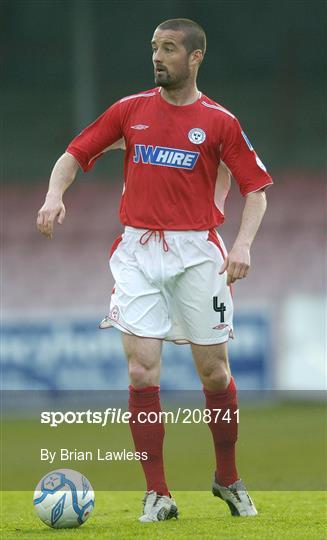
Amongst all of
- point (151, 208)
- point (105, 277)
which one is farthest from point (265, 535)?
point (105, 277)

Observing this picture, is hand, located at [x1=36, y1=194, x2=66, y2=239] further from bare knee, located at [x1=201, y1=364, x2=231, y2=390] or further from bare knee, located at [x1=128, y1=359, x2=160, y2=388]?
bare knee, located at [x1=201, y1=364, x2=231, y2=390]

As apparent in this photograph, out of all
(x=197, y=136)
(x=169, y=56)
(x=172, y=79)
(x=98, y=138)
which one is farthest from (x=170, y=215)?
(x=169, y=56)

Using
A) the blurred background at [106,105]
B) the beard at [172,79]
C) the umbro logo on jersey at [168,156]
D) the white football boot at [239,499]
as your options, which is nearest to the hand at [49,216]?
the umbro logo on jersey at [168,156]

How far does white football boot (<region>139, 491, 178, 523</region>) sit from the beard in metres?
2.01

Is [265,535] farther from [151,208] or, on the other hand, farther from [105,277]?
[105,277]

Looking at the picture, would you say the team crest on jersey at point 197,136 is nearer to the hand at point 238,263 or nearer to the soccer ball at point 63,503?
the hand at point 238,263

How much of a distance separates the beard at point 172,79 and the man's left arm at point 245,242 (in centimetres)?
66

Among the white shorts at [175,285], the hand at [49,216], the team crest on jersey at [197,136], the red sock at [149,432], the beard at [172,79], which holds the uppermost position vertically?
the beard at [172,79]

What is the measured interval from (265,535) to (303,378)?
9850 mm

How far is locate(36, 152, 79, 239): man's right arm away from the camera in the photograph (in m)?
5.79

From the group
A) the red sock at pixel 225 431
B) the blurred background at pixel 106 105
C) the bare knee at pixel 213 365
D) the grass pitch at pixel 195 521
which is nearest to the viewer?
the grass pitch at pixel 195 521

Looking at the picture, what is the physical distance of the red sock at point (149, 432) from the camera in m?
5.95

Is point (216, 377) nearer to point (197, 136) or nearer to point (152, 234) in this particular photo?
point (152, 234)

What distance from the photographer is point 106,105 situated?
22.3 meters
